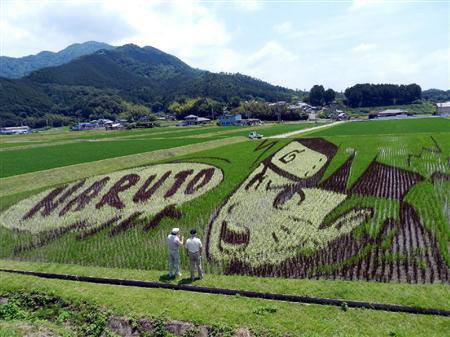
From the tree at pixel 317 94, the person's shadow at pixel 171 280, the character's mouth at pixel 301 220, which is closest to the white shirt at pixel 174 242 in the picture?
the person's shadow at pixel 171 280

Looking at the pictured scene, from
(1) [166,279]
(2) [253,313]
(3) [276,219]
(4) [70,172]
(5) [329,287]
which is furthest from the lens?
(4) [70,172]

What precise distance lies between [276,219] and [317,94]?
15436 centimetres

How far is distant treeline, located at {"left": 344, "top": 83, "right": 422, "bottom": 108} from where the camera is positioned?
152375mm

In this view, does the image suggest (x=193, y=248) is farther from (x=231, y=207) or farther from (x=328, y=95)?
(x=328, y=95)

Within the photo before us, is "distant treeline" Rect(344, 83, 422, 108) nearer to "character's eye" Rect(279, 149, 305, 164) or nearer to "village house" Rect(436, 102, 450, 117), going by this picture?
"village house" Rect(436, 102, 450, 117)

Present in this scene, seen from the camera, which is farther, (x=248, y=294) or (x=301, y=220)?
(x=301, y=220)

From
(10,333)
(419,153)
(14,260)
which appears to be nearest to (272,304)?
(10,333)

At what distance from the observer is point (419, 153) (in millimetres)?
31781

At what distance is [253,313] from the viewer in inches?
378

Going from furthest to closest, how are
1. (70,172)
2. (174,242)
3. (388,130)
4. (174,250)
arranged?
1. (388,130)
2. (70,172)
3. (174,250)
4. (174,242)

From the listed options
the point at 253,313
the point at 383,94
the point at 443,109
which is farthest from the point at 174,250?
the point at 383,94

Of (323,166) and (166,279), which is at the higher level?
(323,166)

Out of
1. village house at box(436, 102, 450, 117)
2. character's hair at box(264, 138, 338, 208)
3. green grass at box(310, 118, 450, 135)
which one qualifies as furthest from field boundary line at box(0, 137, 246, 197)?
village house at box(436, 102, 450, 117)

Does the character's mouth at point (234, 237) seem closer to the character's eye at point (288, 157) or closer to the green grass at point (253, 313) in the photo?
the green grass at point (253, 313)
